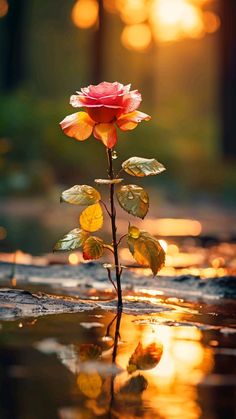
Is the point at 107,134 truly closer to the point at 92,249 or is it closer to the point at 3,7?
the point at 92,249

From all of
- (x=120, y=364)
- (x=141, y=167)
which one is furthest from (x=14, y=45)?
(x=120, y=364)

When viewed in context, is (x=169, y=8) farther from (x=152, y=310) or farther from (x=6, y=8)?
(x=152, y=310)

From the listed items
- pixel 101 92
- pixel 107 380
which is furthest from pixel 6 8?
pixel 107 380

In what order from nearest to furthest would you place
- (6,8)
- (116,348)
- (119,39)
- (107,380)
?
(107,380), (116,348), (6,8), (119,39)

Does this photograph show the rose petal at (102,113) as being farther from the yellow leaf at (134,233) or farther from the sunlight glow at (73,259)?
the sunlight glow at (73,259)

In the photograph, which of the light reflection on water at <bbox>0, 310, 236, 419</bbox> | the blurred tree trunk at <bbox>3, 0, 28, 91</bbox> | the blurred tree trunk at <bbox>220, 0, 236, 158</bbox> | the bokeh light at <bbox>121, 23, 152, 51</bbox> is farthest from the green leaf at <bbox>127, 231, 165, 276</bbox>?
the bokeh light at <bbox>121, 23, 152, 51</bbox>

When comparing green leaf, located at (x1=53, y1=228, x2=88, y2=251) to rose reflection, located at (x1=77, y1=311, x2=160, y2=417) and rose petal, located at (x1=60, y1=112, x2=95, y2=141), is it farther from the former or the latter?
rose reflection, located at (x1=77, y1=311, x2=160, y2=417)
